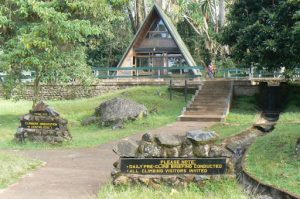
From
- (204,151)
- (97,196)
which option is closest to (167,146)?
(204,151)

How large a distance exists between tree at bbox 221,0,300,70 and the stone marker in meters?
9.54

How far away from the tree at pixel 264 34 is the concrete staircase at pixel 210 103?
2.57m

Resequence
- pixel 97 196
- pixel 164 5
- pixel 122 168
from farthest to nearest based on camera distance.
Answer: pixel 164 5
pixel 122 168
pixel 97 196

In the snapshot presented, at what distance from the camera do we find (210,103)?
2505 cm

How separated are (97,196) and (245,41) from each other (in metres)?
15.7

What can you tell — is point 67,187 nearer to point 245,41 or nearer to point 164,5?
point 245,41

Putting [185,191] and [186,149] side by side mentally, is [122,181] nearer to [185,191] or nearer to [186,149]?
[185,191]

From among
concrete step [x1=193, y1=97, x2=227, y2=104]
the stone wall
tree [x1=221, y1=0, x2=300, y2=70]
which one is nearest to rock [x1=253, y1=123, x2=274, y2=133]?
tree [x1=221, y1=0, x2=300, y2=70]

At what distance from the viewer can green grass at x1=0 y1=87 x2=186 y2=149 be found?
16206 mm

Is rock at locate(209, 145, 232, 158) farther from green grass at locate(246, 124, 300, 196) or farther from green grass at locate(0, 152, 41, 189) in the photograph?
green grass at locate(0, 152, 41, 189)

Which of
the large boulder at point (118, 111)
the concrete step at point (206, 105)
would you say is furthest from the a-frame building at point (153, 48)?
the large boulder at point (118, 111)

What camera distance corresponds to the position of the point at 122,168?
883cm

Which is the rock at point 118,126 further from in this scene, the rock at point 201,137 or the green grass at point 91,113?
the rock at point 201,137

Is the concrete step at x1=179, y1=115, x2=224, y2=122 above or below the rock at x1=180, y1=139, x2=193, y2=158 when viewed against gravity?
below
